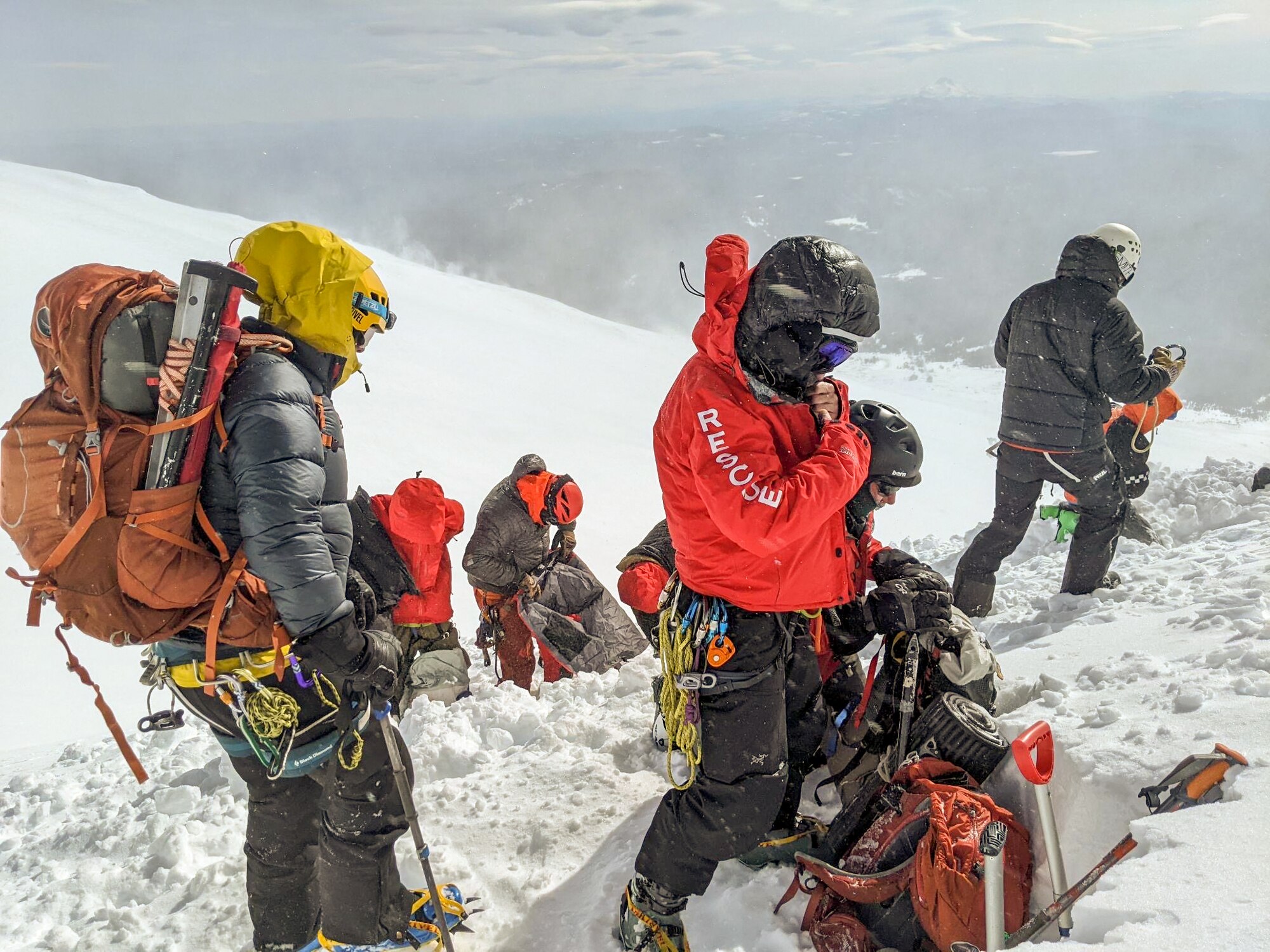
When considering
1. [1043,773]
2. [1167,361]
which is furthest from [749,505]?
[1167,361]

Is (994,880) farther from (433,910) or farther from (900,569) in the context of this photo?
(433,910)

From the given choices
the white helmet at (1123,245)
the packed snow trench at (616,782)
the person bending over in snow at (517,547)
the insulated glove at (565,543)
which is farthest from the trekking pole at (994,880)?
the insulated glove at (565,543)

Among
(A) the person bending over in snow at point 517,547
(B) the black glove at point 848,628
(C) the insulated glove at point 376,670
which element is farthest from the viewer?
(A) the person bending over in snow at point 517,547

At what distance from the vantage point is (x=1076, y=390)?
Result: 15.9 feet

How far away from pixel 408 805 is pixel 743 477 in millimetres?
1565

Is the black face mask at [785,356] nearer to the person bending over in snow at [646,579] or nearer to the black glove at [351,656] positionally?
the black glove at [351,656]

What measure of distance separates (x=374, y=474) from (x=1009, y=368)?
30.0 ft

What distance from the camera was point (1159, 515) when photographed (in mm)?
6801

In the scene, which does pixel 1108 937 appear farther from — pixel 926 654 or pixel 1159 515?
pixel 1159 515

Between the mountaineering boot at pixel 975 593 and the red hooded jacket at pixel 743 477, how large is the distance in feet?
9.50

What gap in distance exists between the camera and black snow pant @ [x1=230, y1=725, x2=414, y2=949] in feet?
9.00

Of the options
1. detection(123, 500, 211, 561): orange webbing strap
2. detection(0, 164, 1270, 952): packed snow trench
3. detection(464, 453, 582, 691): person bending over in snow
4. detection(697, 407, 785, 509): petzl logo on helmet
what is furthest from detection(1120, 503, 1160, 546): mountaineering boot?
detection(123, 500, 211, 561): orange webbing strap

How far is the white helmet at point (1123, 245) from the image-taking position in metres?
4.73

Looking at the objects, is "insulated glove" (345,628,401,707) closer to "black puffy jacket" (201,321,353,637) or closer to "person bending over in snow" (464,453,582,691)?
"black puffy jacket" (201,321,353,637)
